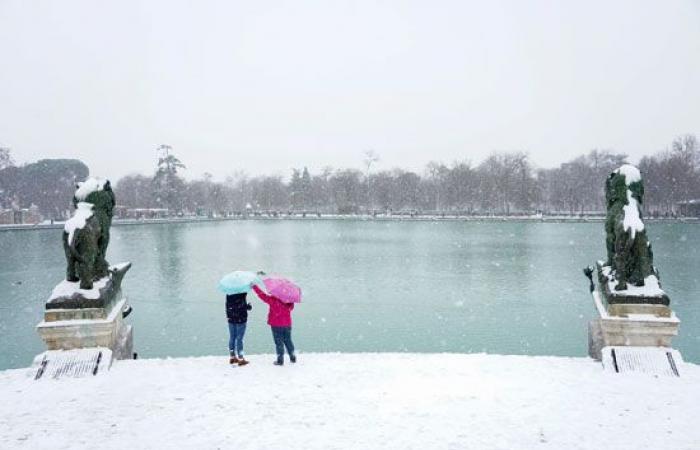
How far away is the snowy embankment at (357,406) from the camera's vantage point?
550 cm

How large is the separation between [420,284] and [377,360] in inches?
543

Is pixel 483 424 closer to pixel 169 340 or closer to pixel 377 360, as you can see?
pixel 377 360

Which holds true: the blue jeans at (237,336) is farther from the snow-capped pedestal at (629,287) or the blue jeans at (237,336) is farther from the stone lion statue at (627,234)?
the stone lion statue at (627,234)

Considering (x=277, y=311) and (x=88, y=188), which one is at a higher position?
(x=88, y=188)

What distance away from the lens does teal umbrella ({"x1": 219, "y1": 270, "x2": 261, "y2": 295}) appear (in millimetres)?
7789

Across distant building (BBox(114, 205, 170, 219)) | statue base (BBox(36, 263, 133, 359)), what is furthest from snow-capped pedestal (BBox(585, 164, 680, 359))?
distant building (BBox(114, 205, 170, 219))

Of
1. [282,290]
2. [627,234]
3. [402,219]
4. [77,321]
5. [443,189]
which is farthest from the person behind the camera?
[443,189]

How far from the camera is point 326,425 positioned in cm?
583

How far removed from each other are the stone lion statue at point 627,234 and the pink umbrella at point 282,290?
15.6 feet

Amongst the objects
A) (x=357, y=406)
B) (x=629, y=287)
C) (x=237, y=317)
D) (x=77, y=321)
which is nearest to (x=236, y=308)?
(x=237, y=317)

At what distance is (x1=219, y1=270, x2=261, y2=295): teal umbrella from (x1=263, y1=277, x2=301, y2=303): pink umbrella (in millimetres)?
223

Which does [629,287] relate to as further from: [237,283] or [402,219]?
[402,219]

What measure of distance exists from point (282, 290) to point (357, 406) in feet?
6.99

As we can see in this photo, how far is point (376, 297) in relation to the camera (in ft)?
63.3
